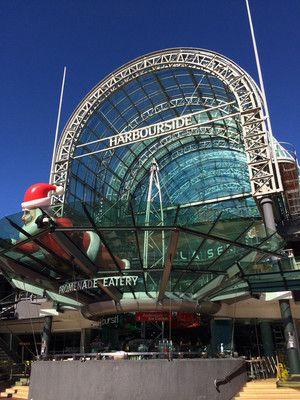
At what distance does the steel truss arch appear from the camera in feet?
80.0

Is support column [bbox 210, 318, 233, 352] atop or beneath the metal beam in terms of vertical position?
beneath

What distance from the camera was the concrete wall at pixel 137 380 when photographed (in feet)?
47.6

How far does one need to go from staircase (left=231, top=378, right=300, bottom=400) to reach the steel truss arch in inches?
471

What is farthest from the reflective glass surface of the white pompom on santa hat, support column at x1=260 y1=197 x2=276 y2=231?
support column at x1=260 y1=197 x2=276 y2=231

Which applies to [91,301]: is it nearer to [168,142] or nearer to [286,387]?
[286,387]

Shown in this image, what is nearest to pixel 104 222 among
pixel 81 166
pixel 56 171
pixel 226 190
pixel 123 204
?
pixel 123 204

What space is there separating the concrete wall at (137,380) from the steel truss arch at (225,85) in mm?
12428

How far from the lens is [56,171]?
107 ft

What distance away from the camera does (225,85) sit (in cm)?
2942

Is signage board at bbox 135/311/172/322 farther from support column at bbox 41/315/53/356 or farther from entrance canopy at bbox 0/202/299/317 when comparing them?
support column at bbox 41/315/53/356

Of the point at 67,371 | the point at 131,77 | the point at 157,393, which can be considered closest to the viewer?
the point at 157,393

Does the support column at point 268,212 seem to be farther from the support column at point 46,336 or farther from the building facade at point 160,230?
the support column at point 46,336

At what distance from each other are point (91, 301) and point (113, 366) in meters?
9.36

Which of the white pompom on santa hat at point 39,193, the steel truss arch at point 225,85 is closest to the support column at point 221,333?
the steel truss arch at point 225,85
